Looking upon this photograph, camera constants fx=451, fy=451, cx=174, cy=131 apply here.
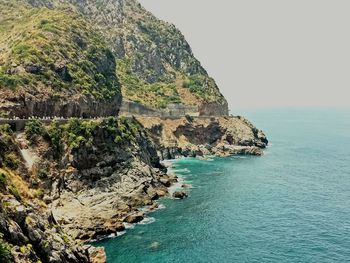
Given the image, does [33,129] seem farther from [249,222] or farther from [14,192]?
[249,222]

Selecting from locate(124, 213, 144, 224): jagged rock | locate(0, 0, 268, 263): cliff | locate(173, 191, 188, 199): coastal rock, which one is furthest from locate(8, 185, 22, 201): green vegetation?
locate(173, 191, 188, 199): coastal rock

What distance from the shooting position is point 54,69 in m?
132

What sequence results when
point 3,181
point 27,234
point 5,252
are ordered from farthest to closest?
1. point 3,181
2. point 27,234
3. point 5,252

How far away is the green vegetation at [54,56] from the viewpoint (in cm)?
12431

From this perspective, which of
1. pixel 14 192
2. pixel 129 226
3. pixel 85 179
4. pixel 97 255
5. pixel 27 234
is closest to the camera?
pixel 27 234

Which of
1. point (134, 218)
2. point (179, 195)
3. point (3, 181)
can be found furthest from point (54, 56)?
point (3, 181)

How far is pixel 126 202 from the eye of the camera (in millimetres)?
111000

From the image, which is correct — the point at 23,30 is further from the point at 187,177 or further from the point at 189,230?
the point at 189,230

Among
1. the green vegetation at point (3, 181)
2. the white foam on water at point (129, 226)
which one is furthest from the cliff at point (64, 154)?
the white foam on water at point (129, 226)

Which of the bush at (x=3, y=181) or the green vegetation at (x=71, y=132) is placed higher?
the green vegetation at (x=71, y=132)

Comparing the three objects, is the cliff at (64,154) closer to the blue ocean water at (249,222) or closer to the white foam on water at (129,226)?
the white foam on water at (129,226)

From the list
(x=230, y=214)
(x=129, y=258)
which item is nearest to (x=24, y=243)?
(x=129, y=258)

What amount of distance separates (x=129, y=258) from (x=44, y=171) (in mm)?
32470

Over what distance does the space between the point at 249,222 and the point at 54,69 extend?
7142cm
